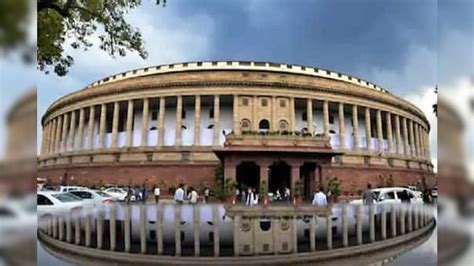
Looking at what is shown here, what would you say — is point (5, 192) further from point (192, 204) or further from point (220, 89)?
point (220, 89)

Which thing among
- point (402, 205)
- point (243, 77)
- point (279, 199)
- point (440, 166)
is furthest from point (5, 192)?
point (402, 205)

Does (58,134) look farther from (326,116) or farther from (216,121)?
(326,116)

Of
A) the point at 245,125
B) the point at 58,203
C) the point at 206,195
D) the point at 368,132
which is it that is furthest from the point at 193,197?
the point at 368,132

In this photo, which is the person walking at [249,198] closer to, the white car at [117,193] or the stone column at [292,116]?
the stone column at [292,116]

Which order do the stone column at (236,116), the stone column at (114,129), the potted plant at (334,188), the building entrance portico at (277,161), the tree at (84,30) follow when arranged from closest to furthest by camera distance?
the tree at (84,30), the building entrance portico at (277,161), the stone column at (236,116), the potted plant at (334,188), the stone column at (114,129)

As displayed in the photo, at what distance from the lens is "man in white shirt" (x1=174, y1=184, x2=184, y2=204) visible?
824 cm

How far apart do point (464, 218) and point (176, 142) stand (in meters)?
5.86

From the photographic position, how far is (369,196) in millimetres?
7840

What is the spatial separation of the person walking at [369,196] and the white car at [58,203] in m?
5.22

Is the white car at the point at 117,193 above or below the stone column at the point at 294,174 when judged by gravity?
below

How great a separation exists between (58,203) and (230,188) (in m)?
3.37

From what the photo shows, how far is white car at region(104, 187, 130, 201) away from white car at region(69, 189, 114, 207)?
78 millimetres

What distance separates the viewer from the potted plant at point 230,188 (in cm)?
759

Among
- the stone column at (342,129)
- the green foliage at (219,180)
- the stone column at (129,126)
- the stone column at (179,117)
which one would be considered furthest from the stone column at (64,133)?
the stone column at (342,129)
